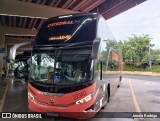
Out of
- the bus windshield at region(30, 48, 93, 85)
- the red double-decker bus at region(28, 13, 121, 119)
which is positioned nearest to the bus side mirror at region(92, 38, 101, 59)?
the red double-decker bus at region(28, 13, 121, 119)

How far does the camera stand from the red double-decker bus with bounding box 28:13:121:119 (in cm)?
712

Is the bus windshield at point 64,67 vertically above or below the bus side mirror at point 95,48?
below

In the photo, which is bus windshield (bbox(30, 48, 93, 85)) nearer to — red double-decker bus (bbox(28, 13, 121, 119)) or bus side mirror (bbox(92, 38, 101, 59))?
red double-decker bus (bbox(28, 13, 121, 119))

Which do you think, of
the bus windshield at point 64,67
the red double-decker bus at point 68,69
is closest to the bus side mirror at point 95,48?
the red double-decker bus at point 68,69

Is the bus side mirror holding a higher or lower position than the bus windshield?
higher

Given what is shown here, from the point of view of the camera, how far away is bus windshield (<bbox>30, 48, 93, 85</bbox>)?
7340 millimetres

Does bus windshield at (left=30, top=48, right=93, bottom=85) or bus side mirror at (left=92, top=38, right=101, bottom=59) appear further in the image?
bus windshield at (left=30, top=48, right=93, bottom=85)

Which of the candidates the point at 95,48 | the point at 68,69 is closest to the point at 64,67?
the point at 68,69

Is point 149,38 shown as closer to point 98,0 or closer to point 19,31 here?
point 19,31

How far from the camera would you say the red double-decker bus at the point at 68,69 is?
7125mm

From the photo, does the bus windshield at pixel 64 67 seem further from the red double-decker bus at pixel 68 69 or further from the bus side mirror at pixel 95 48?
the bus side mirror at pixel 95 48

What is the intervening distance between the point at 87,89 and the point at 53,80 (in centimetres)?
107

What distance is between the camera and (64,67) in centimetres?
755

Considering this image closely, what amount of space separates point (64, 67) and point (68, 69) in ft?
0.45
